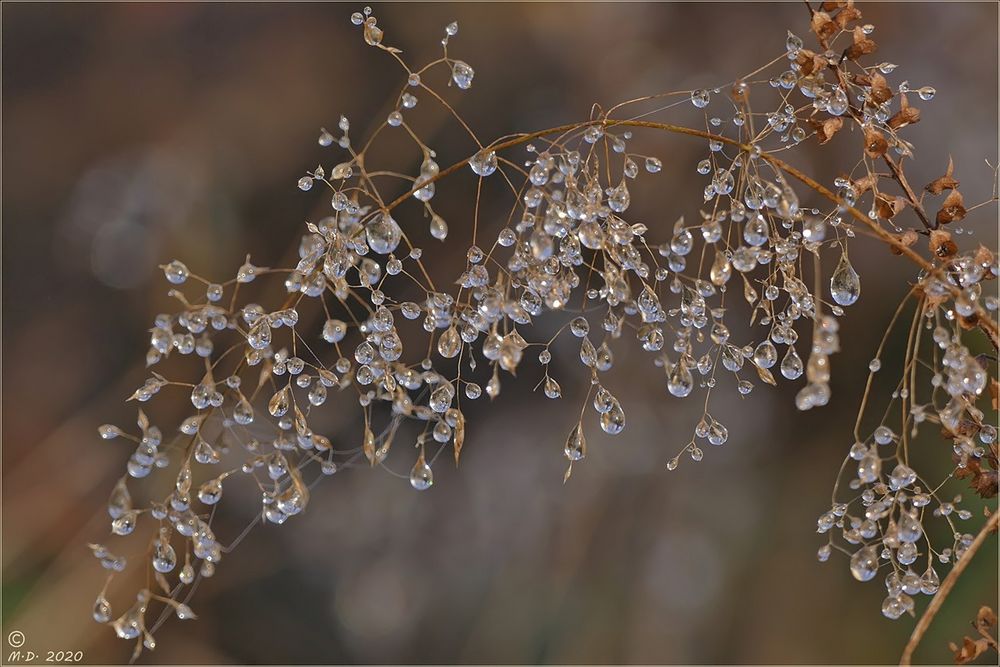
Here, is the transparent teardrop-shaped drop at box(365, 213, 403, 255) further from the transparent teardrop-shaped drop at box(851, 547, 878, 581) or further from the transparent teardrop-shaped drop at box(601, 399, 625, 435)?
the transparent teardrop-shaped drop at box(851, 547, 878, 581)

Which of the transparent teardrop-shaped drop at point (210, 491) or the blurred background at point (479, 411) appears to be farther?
the blurred background at point (479, 411)

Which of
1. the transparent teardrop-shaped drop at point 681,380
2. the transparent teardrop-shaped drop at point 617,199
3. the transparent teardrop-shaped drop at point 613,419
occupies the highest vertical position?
the transparent teardrop-shaped drop at point 617,199

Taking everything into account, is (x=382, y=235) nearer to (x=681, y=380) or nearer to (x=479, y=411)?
(x=681, y=380)

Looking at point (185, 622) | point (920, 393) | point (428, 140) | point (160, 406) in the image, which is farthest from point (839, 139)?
point (185, 622)

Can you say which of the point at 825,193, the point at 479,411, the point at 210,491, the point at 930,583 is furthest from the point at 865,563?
the point at 479,411

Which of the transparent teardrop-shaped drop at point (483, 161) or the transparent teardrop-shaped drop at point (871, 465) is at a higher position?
the transparent teardrop-shaped drop at point (483, 161)

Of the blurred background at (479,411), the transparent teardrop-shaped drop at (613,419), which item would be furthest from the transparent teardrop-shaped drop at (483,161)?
the blurred background at (479,411)

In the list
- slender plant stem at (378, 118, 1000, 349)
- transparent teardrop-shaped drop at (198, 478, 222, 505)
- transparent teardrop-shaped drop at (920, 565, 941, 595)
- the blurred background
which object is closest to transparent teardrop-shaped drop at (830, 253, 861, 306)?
slender plant stem at (378, 118, 1000, 349)

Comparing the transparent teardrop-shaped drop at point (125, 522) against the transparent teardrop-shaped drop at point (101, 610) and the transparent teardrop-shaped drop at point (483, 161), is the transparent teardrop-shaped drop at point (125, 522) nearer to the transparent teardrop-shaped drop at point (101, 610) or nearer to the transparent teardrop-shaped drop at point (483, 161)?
the transparent teardrop-shaped drop at point (101, 610)
